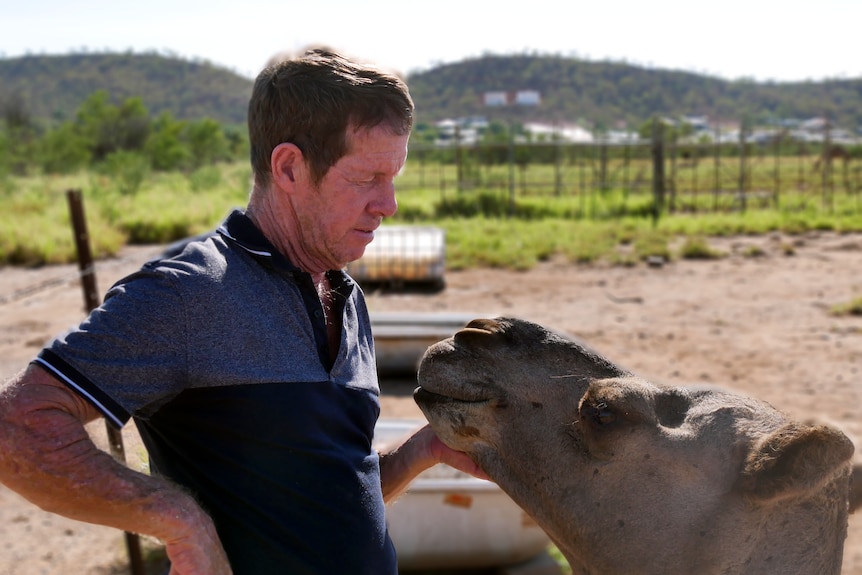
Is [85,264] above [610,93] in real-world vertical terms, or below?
below

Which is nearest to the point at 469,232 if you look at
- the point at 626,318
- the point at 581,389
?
the point at 626,318

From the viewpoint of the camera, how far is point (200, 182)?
2925cm

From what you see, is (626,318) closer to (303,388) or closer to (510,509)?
(510,509)

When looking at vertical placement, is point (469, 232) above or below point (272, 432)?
below

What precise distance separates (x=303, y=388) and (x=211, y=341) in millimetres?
224

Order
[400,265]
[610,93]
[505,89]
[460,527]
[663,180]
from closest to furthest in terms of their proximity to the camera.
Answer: [460,527]
[400,265]
[663,180]
[610,93]
[505,89]

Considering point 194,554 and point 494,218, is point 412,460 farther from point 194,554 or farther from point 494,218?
point 494,218

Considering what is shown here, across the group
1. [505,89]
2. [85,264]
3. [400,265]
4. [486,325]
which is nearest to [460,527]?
[85,264]

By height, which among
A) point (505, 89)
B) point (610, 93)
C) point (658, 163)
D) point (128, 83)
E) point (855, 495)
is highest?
point (128, 83)

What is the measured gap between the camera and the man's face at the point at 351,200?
74.7 inches

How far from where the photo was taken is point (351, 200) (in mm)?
1942

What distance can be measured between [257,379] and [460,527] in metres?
3.73

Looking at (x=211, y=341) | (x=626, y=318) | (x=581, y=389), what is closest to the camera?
(x=211, y=341)

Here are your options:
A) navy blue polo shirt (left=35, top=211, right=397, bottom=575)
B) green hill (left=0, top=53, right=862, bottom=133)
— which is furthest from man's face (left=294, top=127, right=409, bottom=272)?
green hill (left=0, top=53, right=862, bottom=133)
